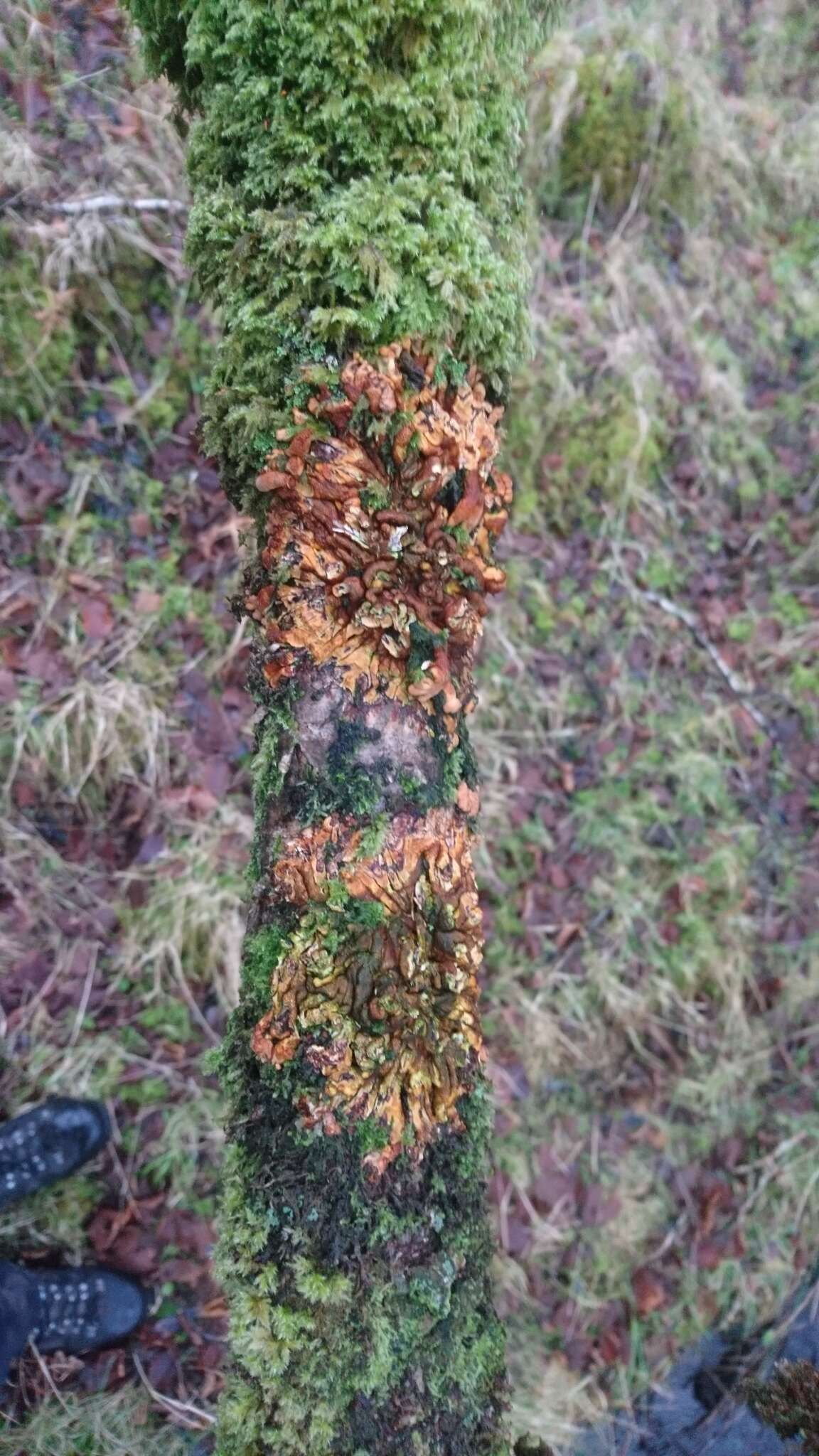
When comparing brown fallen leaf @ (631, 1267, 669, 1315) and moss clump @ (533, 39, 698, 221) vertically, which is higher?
moss clump @ (533, 39, 698, 221)

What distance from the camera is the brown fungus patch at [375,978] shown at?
58.6 inches

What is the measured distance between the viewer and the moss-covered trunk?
1412 millimetres

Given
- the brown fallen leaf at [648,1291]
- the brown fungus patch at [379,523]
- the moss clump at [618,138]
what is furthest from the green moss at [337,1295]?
the moss clump at [618,138]

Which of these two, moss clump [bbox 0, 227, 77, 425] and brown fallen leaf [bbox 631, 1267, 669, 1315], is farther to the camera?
brown fallen leaf [bbox 631, 1267, 669, 1315]

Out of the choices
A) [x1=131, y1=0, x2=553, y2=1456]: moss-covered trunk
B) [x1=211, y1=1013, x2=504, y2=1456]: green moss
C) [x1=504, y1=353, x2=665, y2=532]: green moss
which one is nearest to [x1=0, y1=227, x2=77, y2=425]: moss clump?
[x1=131, y1=0, x2=553, y2=1456]: moss-covered trunk

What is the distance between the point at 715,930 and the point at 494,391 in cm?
232

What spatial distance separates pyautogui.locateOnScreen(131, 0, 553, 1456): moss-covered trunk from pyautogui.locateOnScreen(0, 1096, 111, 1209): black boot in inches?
49.8

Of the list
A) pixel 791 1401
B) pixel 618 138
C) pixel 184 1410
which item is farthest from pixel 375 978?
pixel 618 138

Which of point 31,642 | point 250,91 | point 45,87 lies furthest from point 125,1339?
point 45,87

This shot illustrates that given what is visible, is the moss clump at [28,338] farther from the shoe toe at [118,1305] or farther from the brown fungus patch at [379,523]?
the shoe toe at [118,1305]

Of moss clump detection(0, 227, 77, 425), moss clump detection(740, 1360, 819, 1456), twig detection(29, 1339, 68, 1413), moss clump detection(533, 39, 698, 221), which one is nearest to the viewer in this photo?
moss clump detection(740, 1360, 819, 1456)

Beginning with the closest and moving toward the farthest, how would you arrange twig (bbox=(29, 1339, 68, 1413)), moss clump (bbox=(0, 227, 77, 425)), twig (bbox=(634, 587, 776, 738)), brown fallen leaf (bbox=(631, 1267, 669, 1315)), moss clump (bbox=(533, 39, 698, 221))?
1. twig (bbox=(29, 1339, 68, 1413))
2. moss clump (bbox=(0, 227, 77, 425))
3. brown fallen leaf (bbox=(631, 1267, 669, 1315))
4. moss clump (bbox=(533, 39, 698, 221))
5. twig (bbox=(634, 587, 776, 738))

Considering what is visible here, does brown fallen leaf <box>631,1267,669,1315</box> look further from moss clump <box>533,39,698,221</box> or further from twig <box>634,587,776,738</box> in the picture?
moss clump <box>533,39,698,221</box>

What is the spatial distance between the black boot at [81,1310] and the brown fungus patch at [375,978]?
5.16 ft
